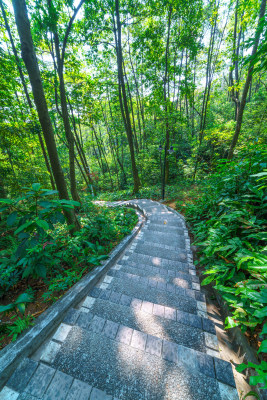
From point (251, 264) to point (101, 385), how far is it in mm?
1645

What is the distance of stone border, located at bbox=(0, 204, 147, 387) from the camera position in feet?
3.90

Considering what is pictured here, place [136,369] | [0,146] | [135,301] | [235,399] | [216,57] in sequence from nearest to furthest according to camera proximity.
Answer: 1. [235,399]
2. [136,369]
3. [135,301]
4. [0,146]
5. [216,57]

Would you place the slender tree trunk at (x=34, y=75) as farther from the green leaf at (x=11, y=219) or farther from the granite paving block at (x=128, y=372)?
the granite paving block at (x=128, y=372)

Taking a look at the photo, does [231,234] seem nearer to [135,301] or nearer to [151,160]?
[135,301]

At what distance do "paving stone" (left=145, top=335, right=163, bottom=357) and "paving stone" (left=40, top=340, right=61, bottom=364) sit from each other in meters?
0.85

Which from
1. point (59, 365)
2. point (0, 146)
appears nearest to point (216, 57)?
point (0, 146)

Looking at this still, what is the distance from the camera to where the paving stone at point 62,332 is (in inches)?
55.3

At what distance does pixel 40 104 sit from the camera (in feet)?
8.47

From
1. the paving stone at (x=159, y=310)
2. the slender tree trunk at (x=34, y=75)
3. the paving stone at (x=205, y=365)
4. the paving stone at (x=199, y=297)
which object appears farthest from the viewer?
the slender tree trunk at (x=34, y=75)

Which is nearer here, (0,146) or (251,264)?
(251,264)

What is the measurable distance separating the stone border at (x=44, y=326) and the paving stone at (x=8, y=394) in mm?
93

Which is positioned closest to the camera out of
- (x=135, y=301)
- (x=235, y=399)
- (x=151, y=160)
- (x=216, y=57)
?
(x=235, y=399)

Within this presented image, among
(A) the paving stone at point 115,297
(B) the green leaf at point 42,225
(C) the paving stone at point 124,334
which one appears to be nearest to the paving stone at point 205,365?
(C) the paving stone at point 124,334

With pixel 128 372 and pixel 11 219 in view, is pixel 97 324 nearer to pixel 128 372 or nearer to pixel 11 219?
pixel 128 372
